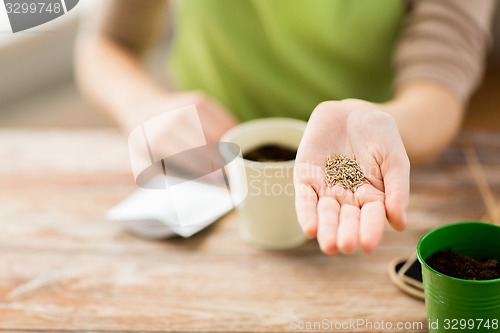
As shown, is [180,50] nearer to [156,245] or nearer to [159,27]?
[159,27]

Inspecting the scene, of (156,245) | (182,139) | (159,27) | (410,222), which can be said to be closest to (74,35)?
(159,27)

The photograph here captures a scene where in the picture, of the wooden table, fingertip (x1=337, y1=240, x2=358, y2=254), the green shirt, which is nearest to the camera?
fingertip (x1=337, y1=240, x2=358, y2=254)

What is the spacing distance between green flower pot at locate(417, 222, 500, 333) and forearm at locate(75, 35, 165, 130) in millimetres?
521

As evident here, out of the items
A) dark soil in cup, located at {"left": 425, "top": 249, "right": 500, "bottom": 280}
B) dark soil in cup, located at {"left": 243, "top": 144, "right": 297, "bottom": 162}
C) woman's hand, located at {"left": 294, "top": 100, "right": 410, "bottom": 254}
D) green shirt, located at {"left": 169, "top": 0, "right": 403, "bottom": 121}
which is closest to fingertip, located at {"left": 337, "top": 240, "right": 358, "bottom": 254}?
woman's hand, located at {"left": 294, "top": 100, "right": 410, "bottom": 254}

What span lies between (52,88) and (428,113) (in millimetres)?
1539

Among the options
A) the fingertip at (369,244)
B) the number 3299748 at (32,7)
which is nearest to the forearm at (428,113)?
the fingertip at (369,244)

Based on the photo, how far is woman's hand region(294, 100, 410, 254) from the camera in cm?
40

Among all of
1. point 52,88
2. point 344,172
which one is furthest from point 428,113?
point 52,88

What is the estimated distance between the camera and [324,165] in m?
0.45

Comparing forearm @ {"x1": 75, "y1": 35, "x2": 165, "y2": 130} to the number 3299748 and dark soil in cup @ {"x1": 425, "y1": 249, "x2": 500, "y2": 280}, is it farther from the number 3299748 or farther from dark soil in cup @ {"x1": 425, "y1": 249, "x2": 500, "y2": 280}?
dark soil in cup @ {"x1": 425, "y1": 249, "x2": 500, "y2": 280}

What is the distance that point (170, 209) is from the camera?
28.3 inches

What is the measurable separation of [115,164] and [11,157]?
180mm

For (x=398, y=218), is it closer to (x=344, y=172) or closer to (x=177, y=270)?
(x=344, y=172)

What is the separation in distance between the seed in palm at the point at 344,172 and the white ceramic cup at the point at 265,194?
0.15m
